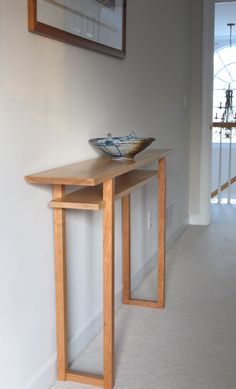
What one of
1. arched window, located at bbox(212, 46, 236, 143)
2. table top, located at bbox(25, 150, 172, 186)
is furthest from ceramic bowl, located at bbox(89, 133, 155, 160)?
arched window, located at bbox(212, 46, 236, 143)

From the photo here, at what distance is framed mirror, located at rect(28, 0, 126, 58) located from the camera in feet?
5.70

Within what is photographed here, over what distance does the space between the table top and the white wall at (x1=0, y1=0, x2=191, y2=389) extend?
2.1 inches

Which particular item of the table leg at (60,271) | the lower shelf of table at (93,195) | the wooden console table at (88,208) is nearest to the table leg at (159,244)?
the lower shelf of table at (93,195)

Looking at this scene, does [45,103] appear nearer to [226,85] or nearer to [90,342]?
[90,342]

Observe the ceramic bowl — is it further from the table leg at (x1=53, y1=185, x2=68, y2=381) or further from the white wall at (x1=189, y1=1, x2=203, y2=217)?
the white wall at (x1=189, y1=1, x2=203, y2=217)

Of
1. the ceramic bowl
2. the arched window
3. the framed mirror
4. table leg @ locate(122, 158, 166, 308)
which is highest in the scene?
the arched window

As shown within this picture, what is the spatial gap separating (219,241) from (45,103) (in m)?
2.71

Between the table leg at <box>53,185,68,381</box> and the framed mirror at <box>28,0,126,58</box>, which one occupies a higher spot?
the framed mirror at <box>28,0,126,58</box>

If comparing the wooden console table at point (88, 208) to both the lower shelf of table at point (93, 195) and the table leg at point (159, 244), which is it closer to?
the lower shelf of table at point (93, 195)

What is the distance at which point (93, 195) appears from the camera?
195 cm

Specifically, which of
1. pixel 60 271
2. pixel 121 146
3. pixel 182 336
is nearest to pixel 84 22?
pixel 121 146

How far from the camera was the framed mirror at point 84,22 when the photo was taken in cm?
174

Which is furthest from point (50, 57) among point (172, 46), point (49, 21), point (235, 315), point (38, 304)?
point (172, 46)

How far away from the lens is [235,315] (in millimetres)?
2684
